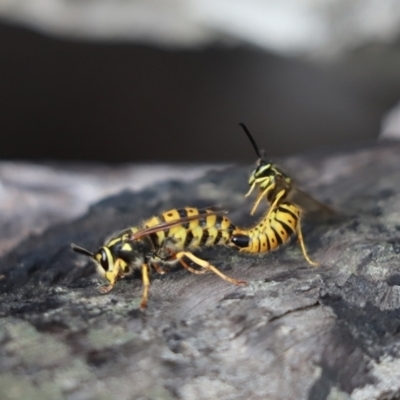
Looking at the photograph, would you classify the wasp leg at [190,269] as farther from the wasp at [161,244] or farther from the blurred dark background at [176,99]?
the blurred dark background at [176,99]

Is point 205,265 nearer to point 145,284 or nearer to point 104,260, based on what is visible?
point 145,284

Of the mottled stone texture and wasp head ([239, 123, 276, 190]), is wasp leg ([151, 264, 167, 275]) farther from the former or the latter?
wasp head ([239, 123, 276, 190])

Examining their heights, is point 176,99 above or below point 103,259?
above

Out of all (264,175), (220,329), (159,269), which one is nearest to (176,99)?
(264,175)

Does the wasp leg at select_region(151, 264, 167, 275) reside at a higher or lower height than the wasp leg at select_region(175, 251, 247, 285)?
lower

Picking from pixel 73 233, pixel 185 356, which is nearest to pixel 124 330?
pixel 185 356

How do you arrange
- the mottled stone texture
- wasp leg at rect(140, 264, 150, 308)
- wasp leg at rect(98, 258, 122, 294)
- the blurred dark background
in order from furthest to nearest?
the blurred dark background, wasp leg at rect(98, 258, 122, 294), wasp leg at rect(140, 264, 150, 308), the mottled stone texture

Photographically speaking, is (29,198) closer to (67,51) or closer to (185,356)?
(185,356)

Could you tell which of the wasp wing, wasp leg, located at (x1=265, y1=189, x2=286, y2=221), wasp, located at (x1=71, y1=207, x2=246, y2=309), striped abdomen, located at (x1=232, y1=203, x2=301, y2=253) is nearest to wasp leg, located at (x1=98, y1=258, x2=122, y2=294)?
wasp, located at (x1=71, y1=207, x2=246, y2=309)
